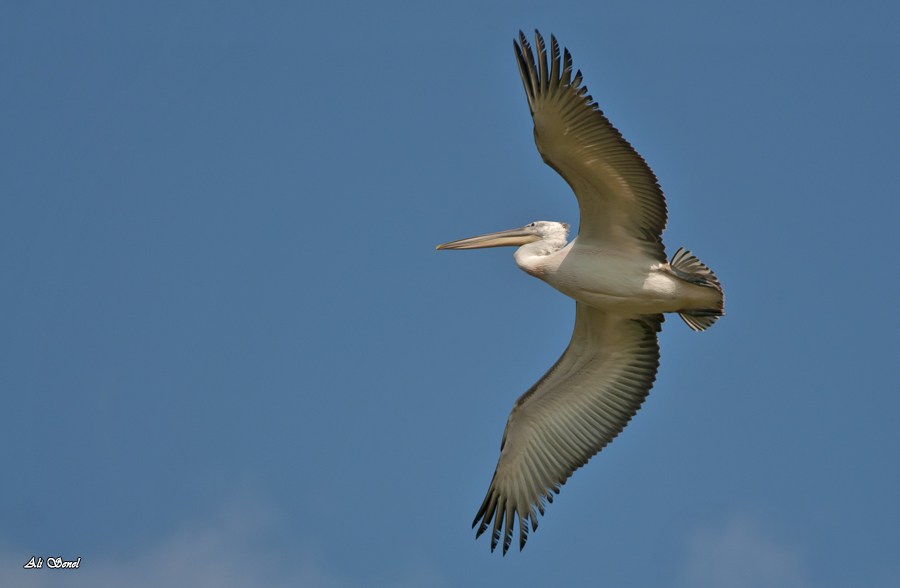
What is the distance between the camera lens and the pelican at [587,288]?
376 inches

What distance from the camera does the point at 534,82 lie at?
9398 millimetres

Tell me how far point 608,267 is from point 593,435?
7.81ft

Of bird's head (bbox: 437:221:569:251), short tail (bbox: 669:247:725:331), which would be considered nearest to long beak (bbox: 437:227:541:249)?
bird's head (bbox: 437:221:569:251)

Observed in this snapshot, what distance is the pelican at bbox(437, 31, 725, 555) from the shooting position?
31.3 feet

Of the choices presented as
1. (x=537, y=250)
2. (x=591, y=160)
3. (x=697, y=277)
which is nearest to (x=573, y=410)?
(x=537, y=250)

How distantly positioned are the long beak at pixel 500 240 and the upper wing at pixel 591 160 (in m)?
0.80

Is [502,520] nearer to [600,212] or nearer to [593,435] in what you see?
[593,435]

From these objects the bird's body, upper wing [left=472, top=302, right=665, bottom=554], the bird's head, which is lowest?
upper wing [left=472, top=302, right=665, bottom=554]

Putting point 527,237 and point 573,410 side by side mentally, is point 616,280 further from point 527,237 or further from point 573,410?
point 573,410

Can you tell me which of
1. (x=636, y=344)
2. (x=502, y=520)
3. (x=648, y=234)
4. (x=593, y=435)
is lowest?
(x=502, y=520)

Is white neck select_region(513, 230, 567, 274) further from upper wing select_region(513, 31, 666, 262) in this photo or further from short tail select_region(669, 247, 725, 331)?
short tail select_region(669, 247, 725, 331)

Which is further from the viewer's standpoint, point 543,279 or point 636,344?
point 636,344

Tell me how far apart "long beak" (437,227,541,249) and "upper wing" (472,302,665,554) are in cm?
110

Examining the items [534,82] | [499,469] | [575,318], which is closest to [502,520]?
[499,469]
